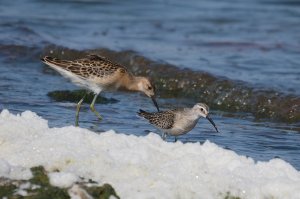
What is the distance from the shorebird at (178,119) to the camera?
885cm

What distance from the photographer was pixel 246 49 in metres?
15.8

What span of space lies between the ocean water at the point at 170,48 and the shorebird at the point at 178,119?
1.17ft

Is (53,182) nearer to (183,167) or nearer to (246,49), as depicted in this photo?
(183,167)

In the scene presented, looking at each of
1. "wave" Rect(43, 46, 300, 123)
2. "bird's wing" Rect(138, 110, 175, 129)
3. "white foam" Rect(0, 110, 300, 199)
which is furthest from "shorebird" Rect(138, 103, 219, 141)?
"wave" Rect(43, 46, 300, 123)

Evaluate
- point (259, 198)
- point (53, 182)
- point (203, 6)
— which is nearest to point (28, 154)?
point (53, 182)

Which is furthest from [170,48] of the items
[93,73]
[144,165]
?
[144,165]

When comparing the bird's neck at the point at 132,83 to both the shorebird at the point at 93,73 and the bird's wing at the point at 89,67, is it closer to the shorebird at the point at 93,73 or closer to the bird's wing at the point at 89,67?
the shorebird at the point at 93,73

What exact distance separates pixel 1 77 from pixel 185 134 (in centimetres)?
395

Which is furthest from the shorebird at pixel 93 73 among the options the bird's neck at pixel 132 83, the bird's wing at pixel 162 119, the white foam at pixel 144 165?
the white foam at pixel 144 165

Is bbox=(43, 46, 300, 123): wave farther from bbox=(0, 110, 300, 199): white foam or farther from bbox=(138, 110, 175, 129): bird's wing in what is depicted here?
bbox=(0, 110, 300, 199): white foam

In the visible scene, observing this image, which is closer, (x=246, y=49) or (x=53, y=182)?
(x=53, y=182)

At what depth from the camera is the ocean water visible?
9.89 meters

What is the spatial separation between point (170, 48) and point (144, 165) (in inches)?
395

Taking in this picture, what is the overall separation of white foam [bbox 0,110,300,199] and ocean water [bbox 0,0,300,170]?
210 centimetres
